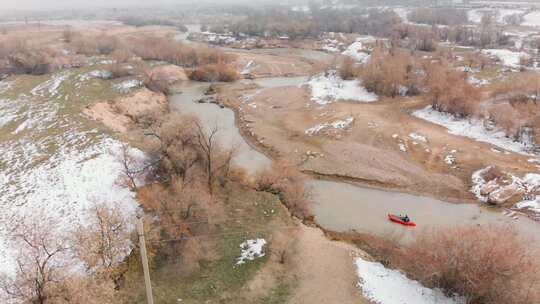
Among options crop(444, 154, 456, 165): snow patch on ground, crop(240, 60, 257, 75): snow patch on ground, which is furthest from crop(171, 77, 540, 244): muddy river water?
crop(240, 60, 257, 75): snow patch on ground

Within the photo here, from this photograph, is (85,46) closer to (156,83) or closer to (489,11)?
(156,83)

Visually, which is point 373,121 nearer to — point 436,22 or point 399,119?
point 399,119

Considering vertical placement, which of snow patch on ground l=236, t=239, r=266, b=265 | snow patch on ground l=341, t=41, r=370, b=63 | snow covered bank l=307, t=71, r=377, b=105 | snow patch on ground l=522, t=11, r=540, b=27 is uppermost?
snow patch on ground l=522, t=11, r=540, b=27

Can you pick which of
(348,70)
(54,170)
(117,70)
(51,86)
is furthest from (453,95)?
(51,86)

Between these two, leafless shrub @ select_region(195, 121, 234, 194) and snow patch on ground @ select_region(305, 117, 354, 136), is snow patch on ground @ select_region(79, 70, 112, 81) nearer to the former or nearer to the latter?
leafless shrub @ select_region(195, 121, 234, 194)

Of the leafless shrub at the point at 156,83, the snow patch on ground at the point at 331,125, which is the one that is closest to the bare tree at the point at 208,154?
the snow patch on ground at the point at 331,125

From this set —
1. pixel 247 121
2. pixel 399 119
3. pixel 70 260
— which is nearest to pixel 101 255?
pixel 70 260

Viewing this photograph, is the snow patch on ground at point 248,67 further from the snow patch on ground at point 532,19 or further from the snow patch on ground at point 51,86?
the snow patch on ground at point 532,19
